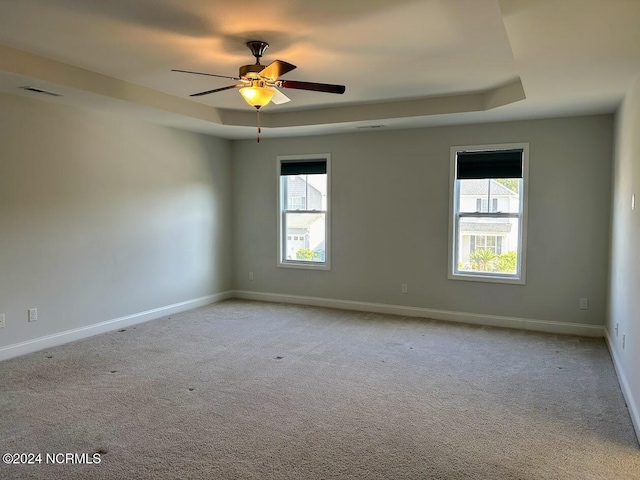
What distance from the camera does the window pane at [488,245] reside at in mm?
5492

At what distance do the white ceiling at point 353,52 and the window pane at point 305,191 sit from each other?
1434mm

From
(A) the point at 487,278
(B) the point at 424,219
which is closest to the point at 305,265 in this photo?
(B) the point at 424,219

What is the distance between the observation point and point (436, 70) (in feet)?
13.3

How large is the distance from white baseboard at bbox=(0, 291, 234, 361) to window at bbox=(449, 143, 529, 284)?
3.54m

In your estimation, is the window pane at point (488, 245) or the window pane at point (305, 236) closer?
the window pane at point (488, 245)

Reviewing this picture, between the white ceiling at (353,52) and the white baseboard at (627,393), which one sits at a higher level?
the white ceiling at (353,52)

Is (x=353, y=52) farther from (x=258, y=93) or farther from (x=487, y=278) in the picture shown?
(x=487, y=278)

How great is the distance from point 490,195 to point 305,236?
2.65 metres

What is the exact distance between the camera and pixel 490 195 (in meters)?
5.59

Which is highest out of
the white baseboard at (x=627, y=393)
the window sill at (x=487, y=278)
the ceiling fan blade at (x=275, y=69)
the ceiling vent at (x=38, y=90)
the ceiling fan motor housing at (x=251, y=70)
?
the ceiling vent at (x=38, y=90)

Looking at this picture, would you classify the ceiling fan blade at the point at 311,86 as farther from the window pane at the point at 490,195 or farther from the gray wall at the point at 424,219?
the window pane at the point at 490,195

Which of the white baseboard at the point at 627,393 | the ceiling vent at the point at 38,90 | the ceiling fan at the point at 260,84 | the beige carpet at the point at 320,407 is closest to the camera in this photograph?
the beige carpet at the point at 320,407

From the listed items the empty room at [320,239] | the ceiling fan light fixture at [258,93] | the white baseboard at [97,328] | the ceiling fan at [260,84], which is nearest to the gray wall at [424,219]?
the empty room at [320,239]

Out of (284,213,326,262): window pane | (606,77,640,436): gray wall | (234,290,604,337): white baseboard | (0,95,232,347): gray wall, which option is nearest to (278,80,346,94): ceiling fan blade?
(606,77,640,436): gray wall
